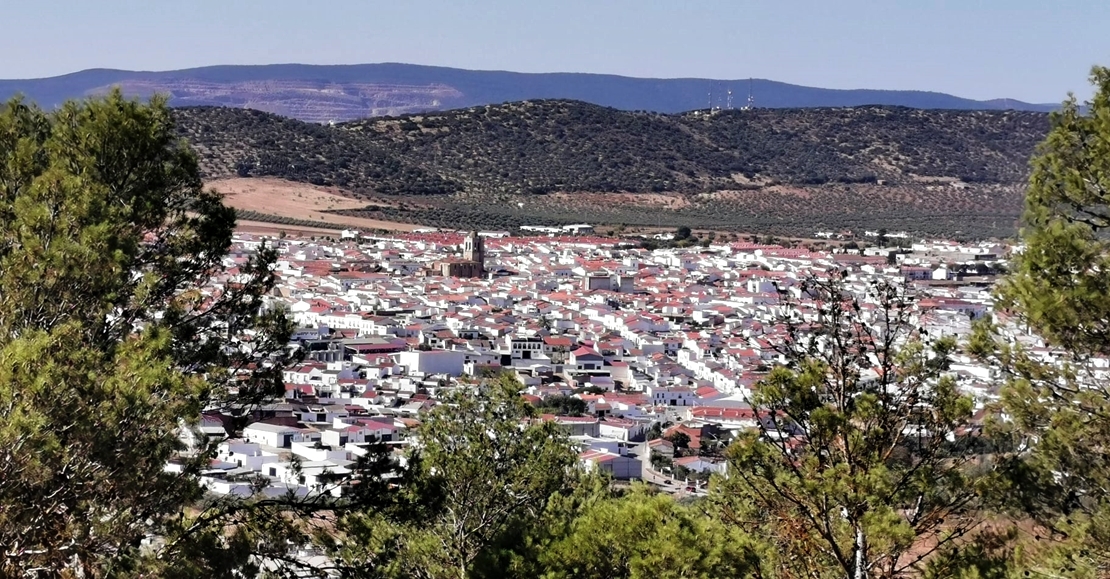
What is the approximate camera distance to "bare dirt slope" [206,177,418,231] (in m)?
80.6

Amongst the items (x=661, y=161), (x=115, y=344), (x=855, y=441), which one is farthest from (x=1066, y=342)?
(x=661, y=161)

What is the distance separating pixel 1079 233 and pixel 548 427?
12.2 feet

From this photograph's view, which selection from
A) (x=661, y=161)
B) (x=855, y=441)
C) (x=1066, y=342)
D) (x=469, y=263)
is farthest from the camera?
(x=661, y=161)

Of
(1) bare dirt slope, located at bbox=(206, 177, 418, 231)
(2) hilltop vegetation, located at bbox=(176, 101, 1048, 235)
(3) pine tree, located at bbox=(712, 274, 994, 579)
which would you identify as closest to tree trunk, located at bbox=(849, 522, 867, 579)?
(3) pine tree, located at bbox=(712, 274, 994, 579)

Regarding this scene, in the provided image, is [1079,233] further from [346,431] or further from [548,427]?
[346,431]

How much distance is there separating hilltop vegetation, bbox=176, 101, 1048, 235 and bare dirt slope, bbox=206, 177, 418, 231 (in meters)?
2.64

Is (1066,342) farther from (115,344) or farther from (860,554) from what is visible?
(115,344)

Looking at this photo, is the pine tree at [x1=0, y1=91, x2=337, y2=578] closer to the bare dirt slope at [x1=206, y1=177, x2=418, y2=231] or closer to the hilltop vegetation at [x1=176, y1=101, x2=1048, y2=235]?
the bare dirt slope at [x1=206, y1=177, x2=418, y2=231]

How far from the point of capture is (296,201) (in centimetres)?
8506

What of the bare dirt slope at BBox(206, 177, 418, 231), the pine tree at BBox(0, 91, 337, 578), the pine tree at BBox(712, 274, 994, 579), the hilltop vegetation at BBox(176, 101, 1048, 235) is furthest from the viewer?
the hilltop vegetation at BBox(176, 101, 1048, 235)

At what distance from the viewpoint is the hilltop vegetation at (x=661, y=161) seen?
312ft

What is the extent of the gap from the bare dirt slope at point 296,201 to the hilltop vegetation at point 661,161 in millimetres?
2640

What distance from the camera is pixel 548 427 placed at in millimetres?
9258

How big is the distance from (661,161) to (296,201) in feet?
128
